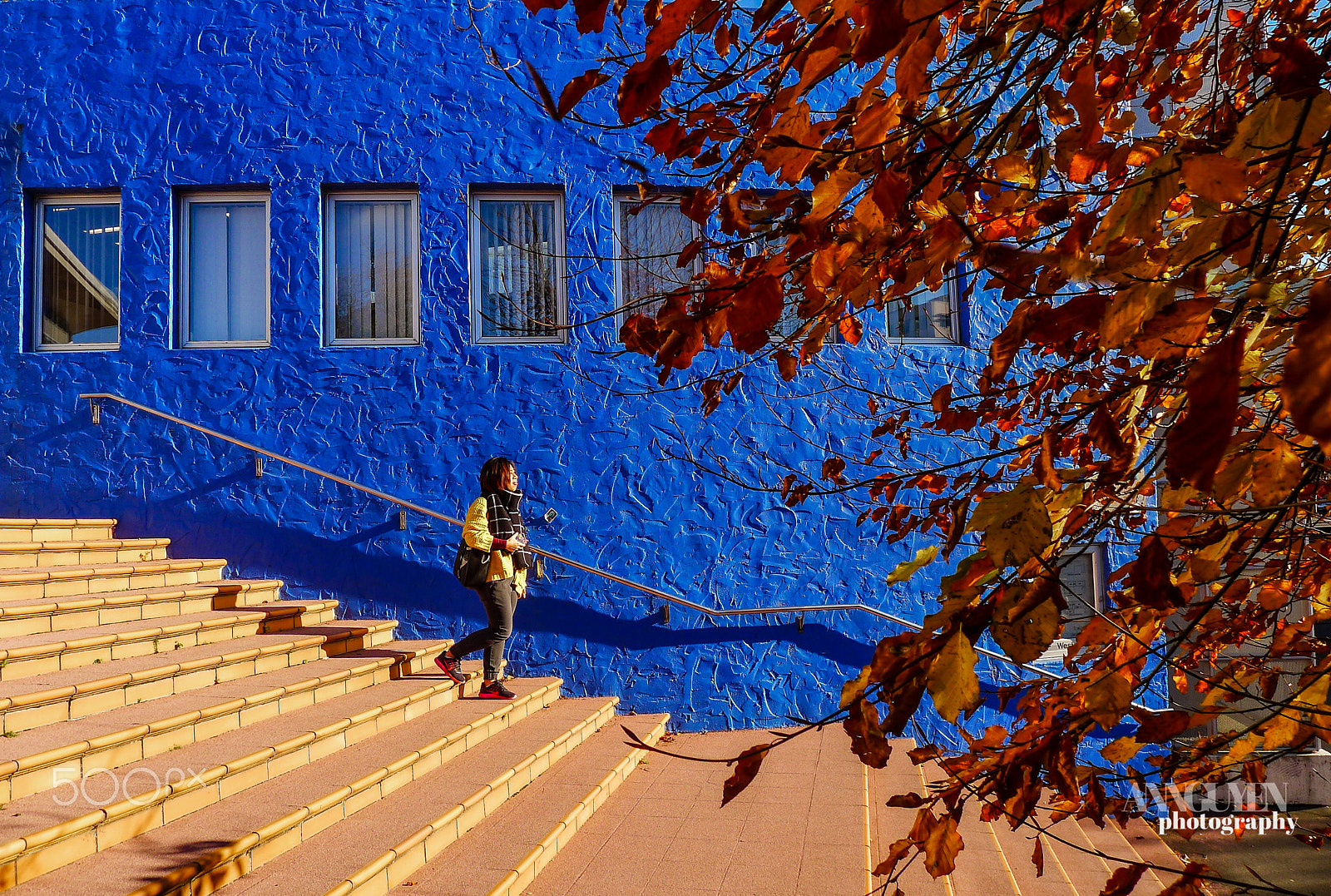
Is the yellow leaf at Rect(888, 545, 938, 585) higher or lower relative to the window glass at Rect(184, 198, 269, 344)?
lower

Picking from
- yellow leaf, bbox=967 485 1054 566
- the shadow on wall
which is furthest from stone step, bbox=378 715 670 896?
yellow leaf, bbox=967 485 1054 566

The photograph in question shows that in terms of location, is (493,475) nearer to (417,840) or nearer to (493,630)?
(493,630)

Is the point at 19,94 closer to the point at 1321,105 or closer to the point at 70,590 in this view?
the point at 70,590

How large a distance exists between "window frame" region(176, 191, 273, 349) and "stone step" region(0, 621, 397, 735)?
2.39m

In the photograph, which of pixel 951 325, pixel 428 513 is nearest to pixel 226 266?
pixel 428 513

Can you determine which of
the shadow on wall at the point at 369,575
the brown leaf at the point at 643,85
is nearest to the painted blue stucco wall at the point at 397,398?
the shadow on wall at the point at 369,575

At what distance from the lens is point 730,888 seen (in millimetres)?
3641

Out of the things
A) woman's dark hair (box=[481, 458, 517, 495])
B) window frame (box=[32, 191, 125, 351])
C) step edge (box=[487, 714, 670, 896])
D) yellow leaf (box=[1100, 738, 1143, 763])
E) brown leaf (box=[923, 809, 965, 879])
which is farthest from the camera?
window frame (box=[32, 191, 125, 351])

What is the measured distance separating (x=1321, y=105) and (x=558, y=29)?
673 centimetres

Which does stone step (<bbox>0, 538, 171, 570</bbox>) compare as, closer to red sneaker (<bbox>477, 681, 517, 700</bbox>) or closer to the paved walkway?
red sneaker (<bbox>477, 681, 517, 700</bbox>)

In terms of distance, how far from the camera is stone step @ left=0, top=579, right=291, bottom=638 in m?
4.31

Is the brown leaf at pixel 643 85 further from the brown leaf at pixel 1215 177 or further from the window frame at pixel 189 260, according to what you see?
the window frame at pixel 189 260

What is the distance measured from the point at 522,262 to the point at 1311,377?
22.0ft

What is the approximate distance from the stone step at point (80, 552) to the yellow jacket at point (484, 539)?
7.90ft
